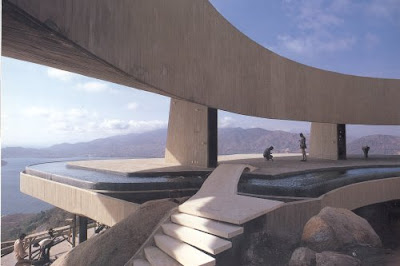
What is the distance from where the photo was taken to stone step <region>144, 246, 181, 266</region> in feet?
16.3

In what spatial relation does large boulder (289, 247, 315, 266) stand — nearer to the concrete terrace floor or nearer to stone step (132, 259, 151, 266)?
stone step (132, 259, 151, 266)

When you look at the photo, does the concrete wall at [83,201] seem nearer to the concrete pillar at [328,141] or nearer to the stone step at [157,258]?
the stone step at [157,258]

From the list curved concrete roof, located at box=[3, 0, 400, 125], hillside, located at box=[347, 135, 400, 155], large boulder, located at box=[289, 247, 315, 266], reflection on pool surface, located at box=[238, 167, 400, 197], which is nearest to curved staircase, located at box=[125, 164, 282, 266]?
large boulder, located at box=[289, 247, 315, 266]

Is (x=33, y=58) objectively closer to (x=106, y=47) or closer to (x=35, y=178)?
(x=106, y=47)

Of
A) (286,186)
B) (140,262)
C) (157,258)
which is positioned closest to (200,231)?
(157,258)

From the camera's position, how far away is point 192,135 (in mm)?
13211

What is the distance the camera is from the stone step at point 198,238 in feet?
15.5

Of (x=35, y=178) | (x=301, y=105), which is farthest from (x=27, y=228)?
(x=301, y=105)

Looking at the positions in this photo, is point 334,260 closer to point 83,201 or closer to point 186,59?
point 83,201

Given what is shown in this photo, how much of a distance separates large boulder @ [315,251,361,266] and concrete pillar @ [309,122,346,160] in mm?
14974

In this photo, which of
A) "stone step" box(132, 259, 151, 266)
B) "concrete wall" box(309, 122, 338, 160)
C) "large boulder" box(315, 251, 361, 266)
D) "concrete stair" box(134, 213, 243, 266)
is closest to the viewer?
"concrete stair" box(134, 213, 243, 266)

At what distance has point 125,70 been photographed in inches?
297

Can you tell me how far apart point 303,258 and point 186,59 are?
751 centimetres

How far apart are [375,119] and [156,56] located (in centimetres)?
1795
